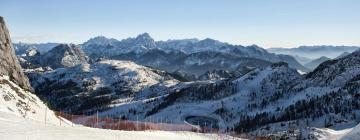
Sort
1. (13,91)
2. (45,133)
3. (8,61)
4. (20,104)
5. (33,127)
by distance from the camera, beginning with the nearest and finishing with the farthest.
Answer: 1. (45,133)
2. (33,127)
3. (20,104)
4. (13,91)
5. (8,61)

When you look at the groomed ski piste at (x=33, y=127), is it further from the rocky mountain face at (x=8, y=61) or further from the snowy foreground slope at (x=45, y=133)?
the rocky mountain face at (x=8, y=61)

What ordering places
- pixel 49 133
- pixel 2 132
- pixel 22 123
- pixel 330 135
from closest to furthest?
pixel 2 132 < pixel 49 133 < pixel 22 123 < pixel 330 135

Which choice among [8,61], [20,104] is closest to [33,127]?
[20,104]

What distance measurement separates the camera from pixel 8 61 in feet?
433

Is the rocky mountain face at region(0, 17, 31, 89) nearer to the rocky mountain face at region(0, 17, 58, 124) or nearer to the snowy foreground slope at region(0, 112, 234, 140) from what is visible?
→ the rocky mountain face at region(0, 17, 58, 124)

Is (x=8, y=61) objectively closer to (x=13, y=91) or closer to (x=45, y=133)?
(x=13, y=91)

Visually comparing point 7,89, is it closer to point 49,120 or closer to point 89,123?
point 49,120

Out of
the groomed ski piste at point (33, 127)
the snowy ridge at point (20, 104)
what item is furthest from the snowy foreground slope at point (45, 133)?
the snowy ridge at point (20, 104)

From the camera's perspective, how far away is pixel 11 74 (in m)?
130

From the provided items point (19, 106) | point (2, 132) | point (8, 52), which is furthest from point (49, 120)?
point (2, 132)

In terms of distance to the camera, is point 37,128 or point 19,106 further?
point 19,106

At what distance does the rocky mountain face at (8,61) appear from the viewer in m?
129

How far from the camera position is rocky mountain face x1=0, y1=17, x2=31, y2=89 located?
423ft

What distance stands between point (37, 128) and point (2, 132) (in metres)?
8.29
